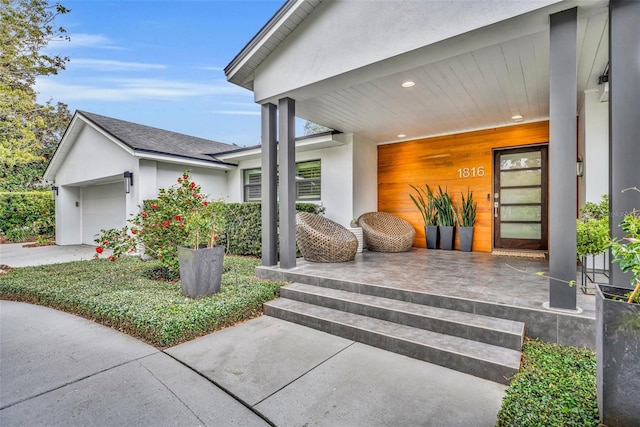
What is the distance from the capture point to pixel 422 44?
3033 mm

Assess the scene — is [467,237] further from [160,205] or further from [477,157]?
[160,205]

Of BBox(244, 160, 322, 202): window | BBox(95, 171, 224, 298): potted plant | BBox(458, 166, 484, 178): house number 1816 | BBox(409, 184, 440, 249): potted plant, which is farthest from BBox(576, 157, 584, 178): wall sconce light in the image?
BBox(95, 171, 224, 298): potted plant

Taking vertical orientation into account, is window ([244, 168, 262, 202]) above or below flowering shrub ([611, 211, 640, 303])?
above

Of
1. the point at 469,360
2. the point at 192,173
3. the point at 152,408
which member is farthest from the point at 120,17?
the point at 469,360

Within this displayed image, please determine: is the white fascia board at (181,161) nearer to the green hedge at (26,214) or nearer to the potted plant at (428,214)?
the potted plant at (428,214)

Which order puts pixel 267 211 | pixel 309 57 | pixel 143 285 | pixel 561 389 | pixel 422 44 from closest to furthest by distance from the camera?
1. pixel 561 389
2. pixel 422 44
3. pixel 309 57
4. pixel 143 285
5. pixel 267 211

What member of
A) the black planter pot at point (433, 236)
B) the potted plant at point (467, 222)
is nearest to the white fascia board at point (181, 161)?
the black planter pot at point (433, 236)

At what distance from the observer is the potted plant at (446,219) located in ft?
21.5

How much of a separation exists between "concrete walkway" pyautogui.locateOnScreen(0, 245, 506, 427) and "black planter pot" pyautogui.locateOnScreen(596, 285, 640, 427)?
59 cm

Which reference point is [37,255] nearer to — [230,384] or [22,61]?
[22,61]

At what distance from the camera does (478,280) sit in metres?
3.69

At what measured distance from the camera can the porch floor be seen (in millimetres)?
2490

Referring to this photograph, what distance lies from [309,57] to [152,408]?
13.1 feet

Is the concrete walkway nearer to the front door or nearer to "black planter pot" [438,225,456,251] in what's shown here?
"black planter pot" [438,225,456,251]
